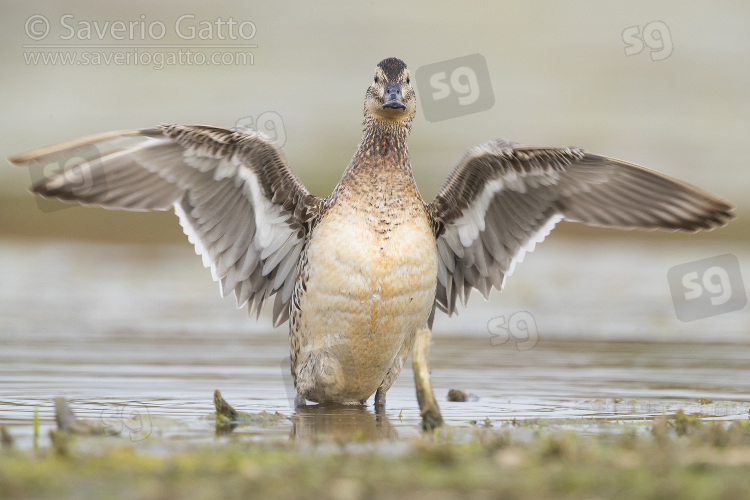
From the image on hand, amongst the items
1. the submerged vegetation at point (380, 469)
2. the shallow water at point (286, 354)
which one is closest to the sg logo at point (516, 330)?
the shallow water at point (286, 354)

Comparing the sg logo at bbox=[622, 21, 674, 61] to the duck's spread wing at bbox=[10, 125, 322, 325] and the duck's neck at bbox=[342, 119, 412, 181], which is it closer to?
the duck's neck at bbox=[342, 119, 412, 181]

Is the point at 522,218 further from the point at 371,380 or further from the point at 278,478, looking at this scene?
the point at 278,478

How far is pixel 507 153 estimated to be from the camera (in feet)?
26.4

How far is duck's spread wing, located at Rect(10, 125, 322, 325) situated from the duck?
0.01 meters

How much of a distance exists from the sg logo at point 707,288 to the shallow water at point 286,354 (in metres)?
0.28

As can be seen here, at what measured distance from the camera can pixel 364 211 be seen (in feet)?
26.8

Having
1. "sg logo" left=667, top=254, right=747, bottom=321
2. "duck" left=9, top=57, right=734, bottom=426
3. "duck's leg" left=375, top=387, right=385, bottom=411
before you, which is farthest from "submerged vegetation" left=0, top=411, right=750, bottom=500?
"sg logo" left=667, top=254, right=747, bottom=321

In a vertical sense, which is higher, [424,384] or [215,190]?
[215,190]

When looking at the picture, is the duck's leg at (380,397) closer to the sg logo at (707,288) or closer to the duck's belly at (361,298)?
the duck's belly at (361,298)

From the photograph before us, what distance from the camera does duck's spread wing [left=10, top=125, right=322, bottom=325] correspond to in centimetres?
805

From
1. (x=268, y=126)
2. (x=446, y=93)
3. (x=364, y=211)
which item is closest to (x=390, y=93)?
(x=364, y=211)

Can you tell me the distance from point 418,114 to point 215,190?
31180 millimetres

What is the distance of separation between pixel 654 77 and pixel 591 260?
24.4 m

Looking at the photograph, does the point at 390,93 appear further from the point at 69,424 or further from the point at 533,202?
the point at 69,424
